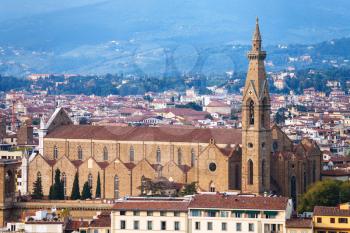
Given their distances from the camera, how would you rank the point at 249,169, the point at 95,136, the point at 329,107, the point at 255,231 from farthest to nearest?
the point at 329,107
the point at 95,136
the point at 249,169
the point at 255,231

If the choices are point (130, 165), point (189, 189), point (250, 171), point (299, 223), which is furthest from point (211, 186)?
point (299, 223)

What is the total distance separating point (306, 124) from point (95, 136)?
174ft

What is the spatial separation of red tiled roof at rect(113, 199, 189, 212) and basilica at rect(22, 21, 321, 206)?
44.1ft

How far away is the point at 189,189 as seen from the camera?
217ft

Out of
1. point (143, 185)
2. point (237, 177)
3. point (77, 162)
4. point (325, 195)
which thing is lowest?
point (325, 195)

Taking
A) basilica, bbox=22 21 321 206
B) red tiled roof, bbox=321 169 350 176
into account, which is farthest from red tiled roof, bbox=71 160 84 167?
red tiled roof, bbox=321 169 350 176

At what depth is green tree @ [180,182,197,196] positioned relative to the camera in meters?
64.9

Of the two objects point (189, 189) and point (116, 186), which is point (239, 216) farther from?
point (116, 186)

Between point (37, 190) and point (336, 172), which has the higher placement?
point (336, 172)

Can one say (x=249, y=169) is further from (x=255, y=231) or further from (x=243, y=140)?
(x=255, y=231)

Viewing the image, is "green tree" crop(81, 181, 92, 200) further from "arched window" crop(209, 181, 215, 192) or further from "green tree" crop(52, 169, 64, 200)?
"arched window" crop(209, 181, 215, 192)

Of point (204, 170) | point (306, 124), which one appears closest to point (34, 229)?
point (204, 170)

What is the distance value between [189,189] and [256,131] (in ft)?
14.2

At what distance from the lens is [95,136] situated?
Result: 74.4 meters
